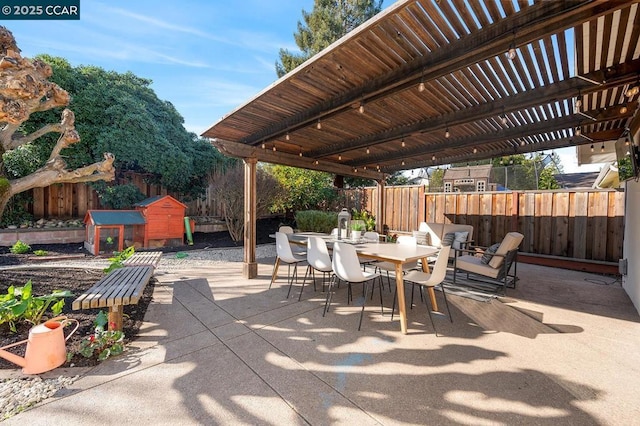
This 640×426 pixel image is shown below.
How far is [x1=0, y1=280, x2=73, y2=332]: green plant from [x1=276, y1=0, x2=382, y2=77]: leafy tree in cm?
1399

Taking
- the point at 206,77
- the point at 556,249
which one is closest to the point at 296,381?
the point at 556,249

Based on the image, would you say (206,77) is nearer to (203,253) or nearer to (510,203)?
(203,253)

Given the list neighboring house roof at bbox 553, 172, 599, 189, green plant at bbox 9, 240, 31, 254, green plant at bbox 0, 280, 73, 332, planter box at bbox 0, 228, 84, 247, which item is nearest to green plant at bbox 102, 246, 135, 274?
green plant at bbox 0, 280, 73, 332

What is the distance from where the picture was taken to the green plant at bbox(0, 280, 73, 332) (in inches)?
90.7

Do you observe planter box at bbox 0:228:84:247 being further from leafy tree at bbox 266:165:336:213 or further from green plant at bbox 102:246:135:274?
leafy tree at bbox 266:165:336:213

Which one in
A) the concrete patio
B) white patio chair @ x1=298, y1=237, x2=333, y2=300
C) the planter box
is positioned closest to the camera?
the concrete patio

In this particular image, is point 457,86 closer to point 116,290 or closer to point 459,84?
point 459,84

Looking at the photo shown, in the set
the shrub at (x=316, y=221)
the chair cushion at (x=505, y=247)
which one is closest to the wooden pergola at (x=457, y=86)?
the chair cushion at (x=505, y=247)

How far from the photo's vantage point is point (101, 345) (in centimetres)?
225

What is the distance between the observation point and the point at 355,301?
148 inches

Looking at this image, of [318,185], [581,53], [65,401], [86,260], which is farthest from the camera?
[318,185]

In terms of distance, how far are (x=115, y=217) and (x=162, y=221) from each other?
0.97 m

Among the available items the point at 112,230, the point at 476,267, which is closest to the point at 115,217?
the point at 112,230

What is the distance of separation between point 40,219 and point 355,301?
26.7 feet
